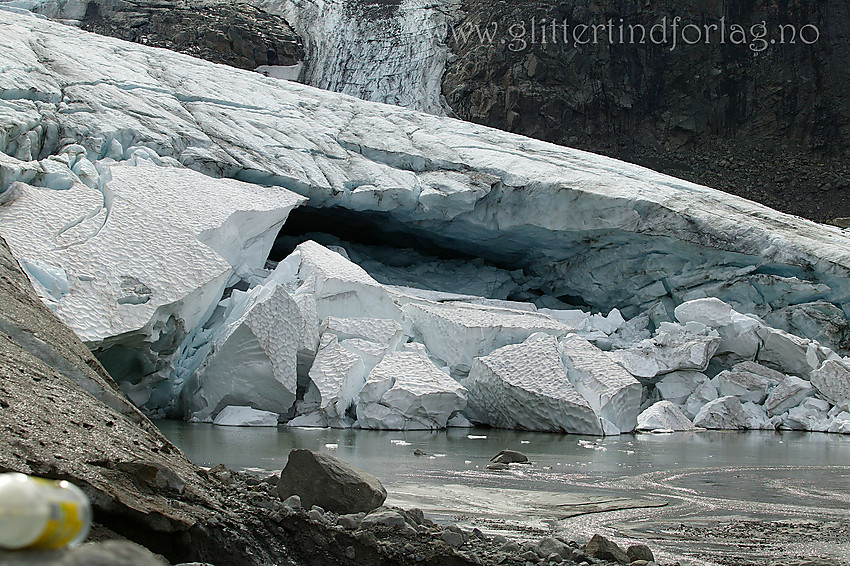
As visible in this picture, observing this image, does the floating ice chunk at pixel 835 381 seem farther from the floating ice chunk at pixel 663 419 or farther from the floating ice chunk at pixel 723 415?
the floating ice chunk at pixel 663 419

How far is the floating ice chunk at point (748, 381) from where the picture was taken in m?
7.03

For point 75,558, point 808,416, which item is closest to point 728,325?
point 808,416

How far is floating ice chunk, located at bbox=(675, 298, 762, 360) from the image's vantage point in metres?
7.26

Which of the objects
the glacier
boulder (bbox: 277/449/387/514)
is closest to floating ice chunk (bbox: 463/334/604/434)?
the glacier

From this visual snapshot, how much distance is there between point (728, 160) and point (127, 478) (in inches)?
807

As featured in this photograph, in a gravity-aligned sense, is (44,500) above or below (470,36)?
below

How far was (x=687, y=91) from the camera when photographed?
68.4 ft

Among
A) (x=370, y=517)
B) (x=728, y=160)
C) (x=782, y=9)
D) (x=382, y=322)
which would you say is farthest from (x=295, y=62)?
(x=370, y=517)

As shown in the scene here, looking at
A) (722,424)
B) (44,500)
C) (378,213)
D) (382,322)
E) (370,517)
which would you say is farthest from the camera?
(378,213)

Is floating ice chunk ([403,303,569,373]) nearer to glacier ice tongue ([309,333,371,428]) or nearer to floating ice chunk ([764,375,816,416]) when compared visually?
glacier ice tongue ([309,333,371,428])

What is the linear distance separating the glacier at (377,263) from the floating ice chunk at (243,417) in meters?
0.02

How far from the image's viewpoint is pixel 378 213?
888cm

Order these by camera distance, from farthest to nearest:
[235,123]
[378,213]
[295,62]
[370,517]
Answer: [295,62] → [378,213] → [235,123] → [370,517]

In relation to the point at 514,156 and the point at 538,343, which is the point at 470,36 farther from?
the point at 538,343
